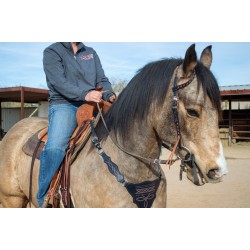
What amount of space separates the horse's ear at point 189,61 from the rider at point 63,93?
2.84 feet

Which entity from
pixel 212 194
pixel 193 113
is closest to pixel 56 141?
pixel 193 113

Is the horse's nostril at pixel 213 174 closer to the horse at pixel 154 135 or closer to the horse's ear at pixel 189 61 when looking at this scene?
the horse at pixel 154 135

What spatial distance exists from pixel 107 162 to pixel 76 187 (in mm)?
417

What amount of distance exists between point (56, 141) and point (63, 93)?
472 mm

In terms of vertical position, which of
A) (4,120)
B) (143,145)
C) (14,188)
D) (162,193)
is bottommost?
(4,120)

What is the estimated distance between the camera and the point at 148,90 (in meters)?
2.25

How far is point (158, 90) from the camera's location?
2.19 m

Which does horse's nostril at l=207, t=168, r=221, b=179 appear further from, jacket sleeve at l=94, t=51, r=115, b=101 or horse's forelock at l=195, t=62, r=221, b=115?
jacket sleeve at l=94, t=51, r=115, b=101

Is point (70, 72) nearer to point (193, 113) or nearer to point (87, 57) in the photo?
point (87, 57)

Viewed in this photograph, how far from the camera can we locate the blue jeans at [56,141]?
2.62 m

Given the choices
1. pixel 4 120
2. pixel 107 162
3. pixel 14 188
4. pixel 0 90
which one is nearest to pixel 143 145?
pixel 107 162

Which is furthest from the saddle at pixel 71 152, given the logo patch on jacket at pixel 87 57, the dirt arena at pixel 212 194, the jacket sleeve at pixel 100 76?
the dirt arena at pixel 212 194

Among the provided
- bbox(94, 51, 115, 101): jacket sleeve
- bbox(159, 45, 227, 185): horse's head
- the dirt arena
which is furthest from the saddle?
the dirt arena

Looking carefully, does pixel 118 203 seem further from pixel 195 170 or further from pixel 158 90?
pixel 158 90
